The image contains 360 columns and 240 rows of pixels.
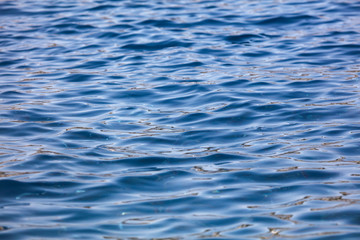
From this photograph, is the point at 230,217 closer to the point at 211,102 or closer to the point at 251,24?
the point at 211,102

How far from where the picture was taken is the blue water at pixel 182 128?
3.70 metres

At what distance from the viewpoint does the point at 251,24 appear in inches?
390

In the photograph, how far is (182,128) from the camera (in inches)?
215

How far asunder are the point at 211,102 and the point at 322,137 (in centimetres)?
162

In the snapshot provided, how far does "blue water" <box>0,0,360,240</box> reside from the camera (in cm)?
370

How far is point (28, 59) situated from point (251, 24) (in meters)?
4.44

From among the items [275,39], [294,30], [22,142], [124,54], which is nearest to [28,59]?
[124,54]

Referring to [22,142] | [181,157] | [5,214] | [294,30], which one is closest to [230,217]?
[181,157]

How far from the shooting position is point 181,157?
186 inches

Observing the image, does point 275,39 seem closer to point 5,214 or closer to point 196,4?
point 196,4

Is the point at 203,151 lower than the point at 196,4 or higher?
lower

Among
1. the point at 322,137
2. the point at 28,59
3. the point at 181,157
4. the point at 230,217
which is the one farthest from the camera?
the point at 28,59

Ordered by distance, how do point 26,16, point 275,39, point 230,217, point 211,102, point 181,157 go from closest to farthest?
point 230,217, point 181,157, point 211,102, point 275,39, point 26,16

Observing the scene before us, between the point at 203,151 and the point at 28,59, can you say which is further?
the point at 28,59
